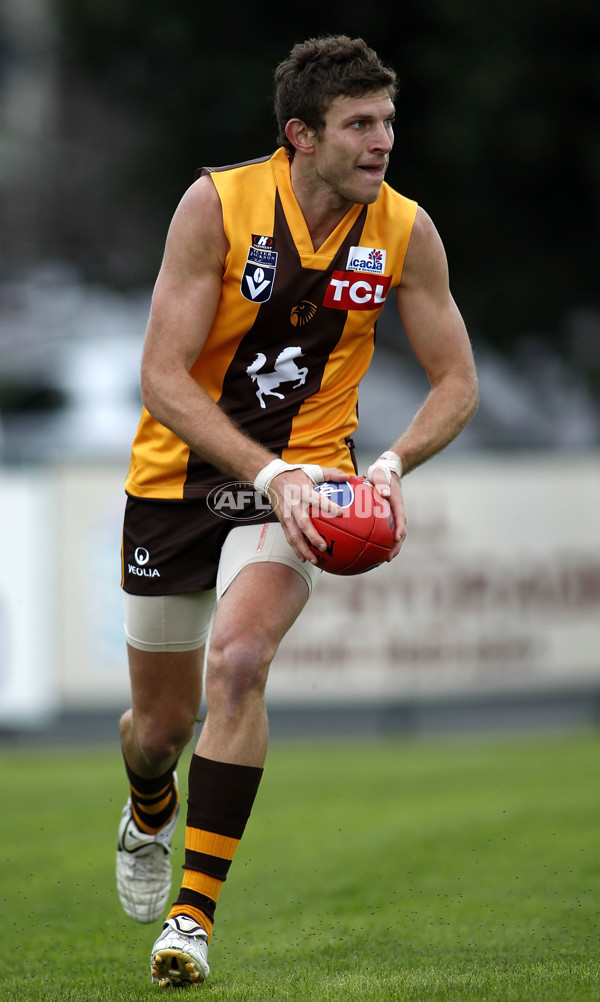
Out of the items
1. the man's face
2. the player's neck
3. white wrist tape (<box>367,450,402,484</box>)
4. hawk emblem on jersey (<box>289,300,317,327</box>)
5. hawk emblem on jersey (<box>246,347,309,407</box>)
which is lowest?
white wrist tape (<box>367,450,402,484</box>)

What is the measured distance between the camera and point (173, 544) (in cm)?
500

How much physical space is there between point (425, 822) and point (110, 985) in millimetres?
3915

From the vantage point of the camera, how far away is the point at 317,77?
15.4ft

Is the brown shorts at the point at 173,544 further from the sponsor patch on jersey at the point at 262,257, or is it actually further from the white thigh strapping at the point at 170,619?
the sponsor patch on jersey at the point at 262,257

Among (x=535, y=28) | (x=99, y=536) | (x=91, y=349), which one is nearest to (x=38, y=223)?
(x=91, y=349)

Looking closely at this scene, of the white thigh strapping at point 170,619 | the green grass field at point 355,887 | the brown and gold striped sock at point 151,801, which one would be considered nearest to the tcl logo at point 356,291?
the white thigh strapping at point 170,619

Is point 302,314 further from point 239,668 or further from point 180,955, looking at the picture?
point 180,955

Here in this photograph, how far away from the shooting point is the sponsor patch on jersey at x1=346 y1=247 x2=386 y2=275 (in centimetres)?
488

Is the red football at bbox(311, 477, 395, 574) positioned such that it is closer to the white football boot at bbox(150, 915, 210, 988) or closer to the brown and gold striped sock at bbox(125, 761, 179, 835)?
the white football boot at bbox(150, 915, 210, 988)

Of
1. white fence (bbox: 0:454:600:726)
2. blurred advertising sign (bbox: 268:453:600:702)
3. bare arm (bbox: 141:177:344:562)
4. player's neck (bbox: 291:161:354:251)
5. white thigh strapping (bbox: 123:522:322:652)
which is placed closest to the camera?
bare arm (bbox: 141:177:344:562)

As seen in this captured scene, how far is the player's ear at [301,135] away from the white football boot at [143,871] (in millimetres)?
2703

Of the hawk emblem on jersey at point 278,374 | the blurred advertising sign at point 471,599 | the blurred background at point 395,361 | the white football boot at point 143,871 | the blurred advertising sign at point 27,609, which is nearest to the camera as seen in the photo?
the hawk emblem on jersey at point 278,374

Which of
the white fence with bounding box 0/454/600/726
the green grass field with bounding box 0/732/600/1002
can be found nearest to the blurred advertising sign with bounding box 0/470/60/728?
the white fence with bounding box 0/454/600/726

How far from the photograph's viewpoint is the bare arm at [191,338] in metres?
4.60
